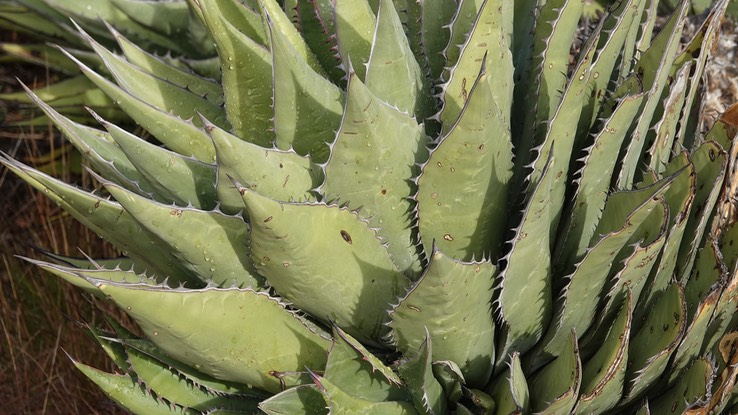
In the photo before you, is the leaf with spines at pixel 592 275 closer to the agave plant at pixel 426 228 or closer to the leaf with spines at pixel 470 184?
the agave plant at pixel 426 228

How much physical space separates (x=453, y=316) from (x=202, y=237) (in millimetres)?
371

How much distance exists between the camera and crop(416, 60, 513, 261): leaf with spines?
1.06 m

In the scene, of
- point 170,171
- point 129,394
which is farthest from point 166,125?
point 129,394

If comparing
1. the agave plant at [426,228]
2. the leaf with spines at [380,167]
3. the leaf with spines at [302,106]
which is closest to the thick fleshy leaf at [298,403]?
the agave plant at [426,228]

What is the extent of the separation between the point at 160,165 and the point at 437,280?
0.47 metres

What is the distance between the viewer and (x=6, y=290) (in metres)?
2.93

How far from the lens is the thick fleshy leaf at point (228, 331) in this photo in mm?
1077

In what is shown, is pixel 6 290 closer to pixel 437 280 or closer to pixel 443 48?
pixel 443 48

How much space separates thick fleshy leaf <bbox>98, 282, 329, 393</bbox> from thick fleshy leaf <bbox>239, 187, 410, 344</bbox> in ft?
0.13

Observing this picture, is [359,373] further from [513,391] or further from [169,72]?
[169,72]

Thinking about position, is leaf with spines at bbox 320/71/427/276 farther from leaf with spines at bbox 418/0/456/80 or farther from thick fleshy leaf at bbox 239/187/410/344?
leaf with spines at bbox 418/0/456/80

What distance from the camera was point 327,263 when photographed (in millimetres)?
1136

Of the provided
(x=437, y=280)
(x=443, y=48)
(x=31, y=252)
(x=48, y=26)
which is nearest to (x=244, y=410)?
(x=437, y=280)

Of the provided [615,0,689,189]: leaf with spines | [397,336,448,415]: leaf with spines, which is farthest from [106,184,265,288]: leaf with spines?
[615,0,689,189]: leaf with spines
